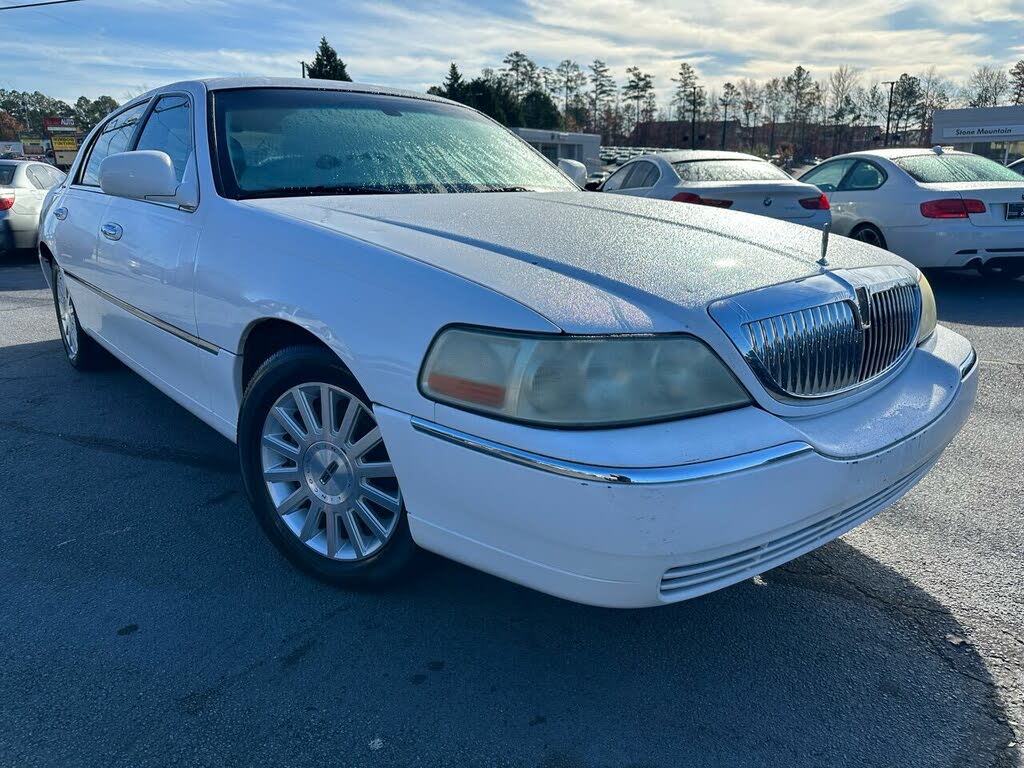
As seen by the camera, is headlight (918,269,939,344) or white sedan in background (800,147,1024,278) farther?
white sedan in background (800,147,1024,278)

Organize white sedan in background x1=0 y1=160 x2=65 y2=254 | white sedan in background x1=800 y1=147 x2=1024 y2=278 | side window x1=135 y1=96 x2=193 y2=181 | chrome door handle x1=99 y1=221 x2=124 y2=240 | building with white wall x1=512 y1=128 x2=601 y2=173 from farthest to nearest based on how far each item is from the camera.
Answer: building with white wall x1=512 y1=128 x2=601 y2=173
white sedan in background x1=0 y1=160 x2=65 y2=254
white sedan in background x1=800 y1=147 x2=1024 y2=278
chrome door handle x1=99 y1=221 x2=124 y2=240
side window x1=135 y1=96 x2=193 y2=181

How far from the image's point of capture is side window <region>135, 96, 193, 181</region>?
3250mm

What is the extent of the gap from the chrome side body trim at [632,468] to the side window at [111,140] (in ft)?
10.4

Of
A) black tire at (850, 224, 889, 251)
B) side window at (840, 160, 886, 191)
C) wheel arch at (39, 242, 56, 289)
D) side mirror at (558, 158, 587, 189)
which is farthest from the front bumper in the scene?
side window at (840, 160, 886, 191)

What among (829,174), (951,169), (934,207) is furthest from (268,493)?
(829,174)

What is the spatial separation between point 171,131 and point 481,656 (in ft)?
8.90

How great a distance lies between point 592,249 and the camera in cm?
228

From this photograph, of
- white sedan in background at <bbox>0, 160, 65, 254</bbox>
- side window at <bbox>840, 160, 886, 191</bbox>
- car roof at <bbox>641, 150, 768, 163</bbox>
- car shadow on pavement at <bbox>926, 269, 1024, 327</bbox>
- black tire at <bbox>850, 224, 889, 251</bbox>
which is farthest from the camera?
white sedan in background at <bbox>0, 160, 65, 254</bbox>

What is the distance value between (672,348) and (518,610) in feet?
3.52

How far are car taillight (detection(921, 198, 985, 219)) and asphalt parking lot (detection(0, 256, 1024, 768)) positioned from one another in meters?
5.14

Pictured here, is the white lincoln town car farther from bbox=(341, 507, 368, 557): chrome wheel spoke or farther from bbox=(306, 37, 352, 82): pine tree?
bbox=(306, 37, 352, 82): pine tree

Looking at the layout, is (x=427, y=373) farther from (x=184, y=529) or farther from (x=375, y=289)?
(x=184, y=529)

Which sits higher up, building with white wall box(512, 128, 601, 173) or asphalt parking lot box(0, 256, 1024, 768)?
building with white wall box(512, 128, 601, 173)

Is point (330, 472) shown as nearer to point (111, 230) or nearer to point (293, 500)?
point (293, 500)
